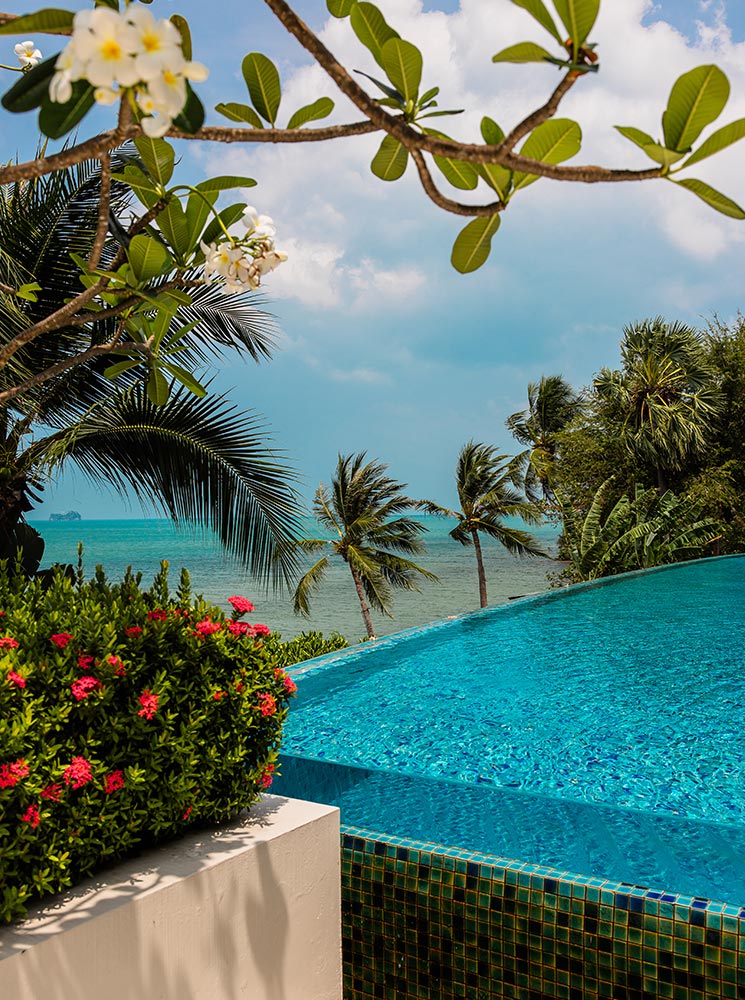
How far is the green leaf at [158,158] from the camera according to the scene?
53.3 inches

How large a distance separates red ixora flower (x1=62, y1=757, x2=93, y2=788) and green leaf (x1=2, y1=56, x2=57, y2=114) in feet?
3.89

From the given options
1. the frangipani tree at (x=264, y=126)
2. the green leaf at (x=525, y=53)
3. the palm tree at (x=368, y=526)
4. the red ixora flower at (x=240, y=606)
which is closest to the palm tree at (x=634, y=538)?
the palm tree at (x=368, y=526)

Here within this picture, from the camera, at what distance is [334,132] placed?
1164 millimetres

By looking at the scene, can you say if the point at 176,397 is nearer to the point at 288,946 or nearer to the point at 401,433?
the point at 288,946

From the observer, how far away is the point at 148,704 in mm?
1819

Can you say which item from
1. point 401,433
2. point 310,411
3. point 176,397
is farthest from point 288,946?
point 310,411

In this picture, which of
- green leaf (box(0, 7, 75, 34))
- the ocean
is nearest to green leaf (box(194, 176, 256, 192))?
green leaf (box(0, 7, 75, 34))

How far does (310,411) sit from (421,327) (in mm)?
15722

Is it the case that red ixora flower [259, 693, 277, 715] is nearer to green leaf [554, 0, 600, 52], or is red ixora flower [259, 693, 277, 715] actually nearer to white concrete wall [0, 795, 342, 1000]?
white concrete wall [0, 795, 342, 1000]

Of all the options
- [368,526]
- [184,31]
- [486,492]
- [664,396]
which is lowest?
[368,526]

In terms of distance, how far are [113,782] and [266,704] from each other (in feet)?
1.51

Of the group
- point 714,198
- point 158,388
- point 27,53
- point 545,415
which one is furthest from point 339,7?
point 545,415

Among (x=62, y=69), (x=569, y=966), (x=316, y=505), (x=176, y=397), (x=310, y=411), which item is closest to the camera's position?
(x=62, y=69)

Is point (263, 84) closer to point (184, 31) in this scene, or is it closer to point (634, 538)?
point (184, 31)
